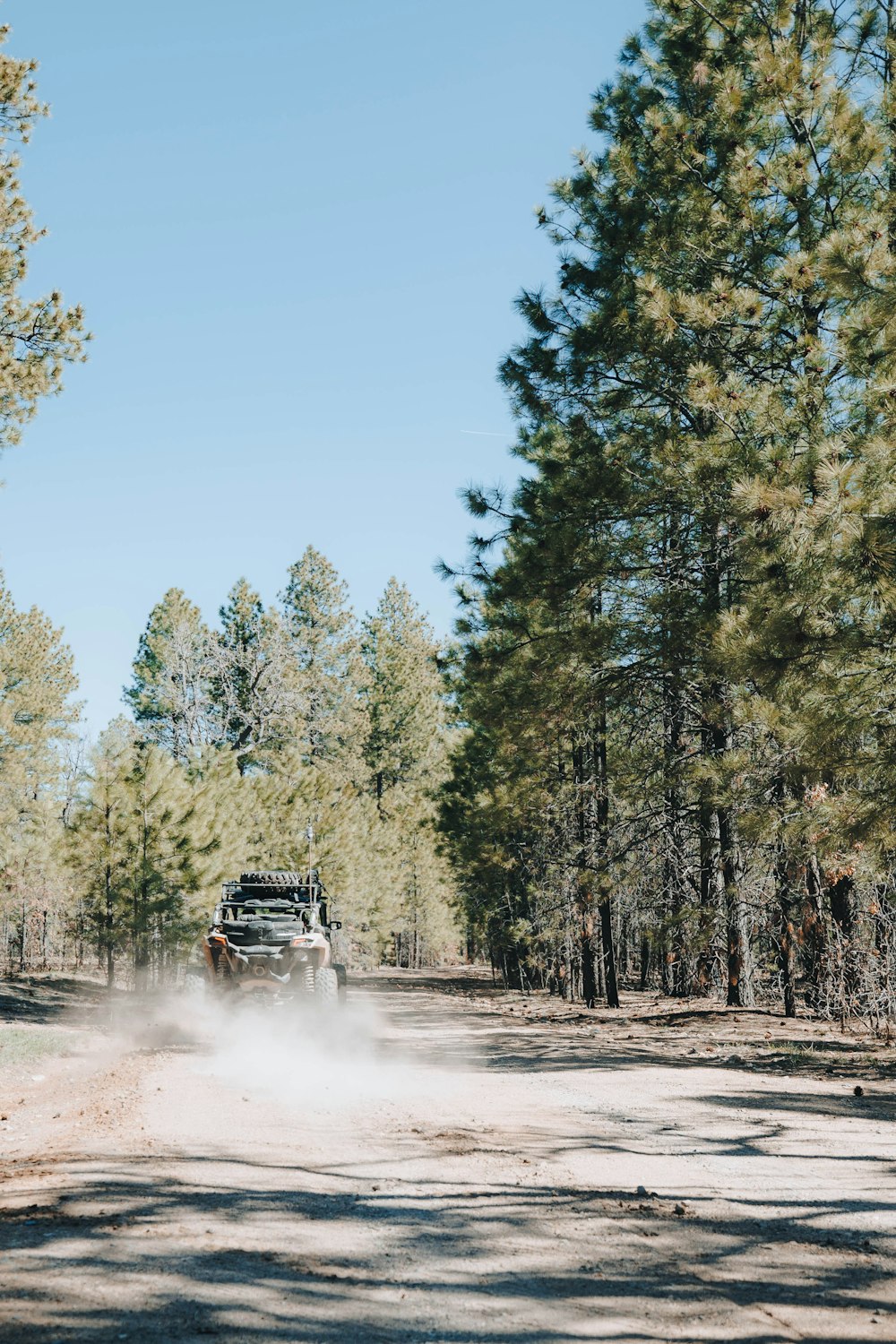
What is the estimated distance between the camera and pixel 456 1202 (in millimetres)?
5367

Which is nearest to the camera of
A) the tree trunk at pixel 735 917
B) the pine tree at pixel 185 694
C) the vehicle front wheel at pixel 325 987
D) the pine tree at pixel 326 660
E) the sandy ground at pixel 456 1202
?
the sandy ground at pixel 456 1202

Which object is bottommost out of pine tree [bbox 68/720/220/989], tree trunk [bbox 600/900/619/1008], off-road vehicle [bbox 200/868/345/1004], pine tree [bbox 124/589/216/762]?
tree trunk [bbox 600/900/619/1008]

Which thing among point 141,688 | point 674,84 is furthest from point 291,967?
point 141,688

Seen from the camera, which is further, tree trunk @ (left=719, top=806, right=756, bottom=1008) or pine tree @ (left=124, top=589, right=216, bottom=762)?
pine tree @ (left=124, top=589, right=216, bottom=762)

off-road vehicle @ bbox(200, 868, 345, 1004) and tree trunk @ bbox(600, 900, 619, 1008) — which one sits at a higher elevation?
off-road vehicle @ bbox(200, 868, 345, 1004)

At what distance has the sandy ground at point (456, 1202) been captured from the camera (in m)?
3.80

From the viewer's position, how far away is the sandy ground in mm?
3803

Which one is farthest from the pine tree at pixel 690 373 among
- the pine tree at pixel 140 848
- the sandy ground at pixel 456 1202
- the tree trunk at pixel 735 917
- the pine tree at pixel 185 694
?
the pine tree at pixel 185 694

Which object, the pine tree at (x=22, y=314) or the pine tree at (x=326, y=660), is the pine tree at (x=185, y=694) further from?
the pine tree at (x=22, y=314)

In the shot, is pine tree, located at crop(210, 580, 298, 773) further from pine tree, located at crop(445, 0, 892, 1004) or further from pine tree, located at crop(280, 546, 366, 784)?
pine tree, located at crop(445, 0, 892, 1004)

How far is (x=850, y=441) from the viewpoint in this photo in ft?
28.8

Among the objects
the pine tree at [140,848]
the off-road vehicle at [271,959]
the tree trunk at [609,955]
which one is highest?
the pine tree at [140,848]

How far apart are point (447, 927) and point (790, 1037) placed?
43.6 meters

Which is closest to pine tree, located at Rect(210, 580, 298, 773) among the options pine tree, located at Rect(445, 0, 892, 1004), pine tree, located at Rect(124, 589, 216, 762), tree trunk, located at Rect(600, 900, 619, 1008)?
pine tree, located at Rect(124, 589, 216, 762)
